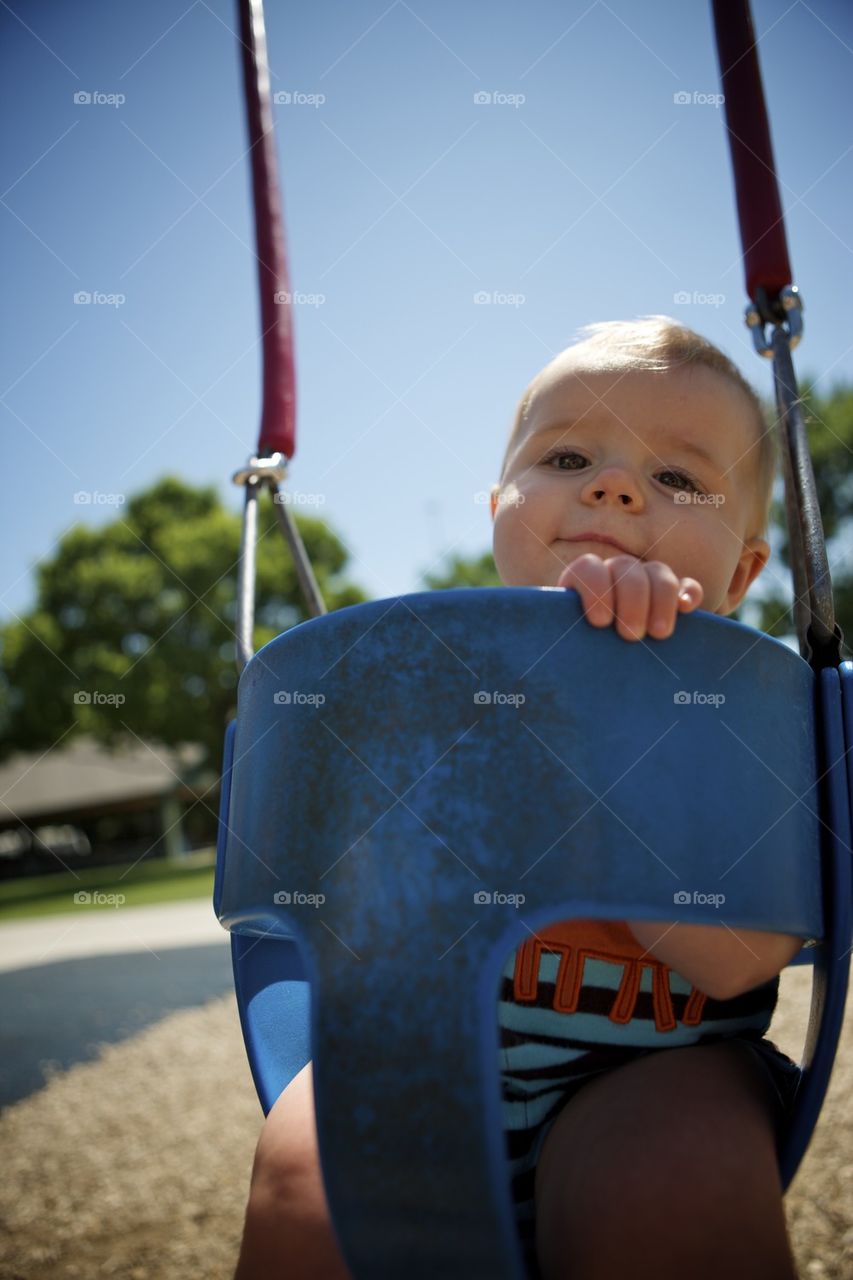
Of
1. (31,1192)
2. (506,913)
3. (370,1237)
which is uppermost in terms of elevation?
(506,913)

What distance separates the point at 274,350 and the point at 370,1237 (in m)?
1.22

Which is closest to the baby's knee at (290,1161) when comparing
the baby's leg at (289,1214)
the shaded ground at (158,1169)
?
the baby's leg at (289,1214)

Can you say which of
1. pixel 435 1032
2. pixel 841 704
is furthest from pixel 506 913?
pixel 841 704

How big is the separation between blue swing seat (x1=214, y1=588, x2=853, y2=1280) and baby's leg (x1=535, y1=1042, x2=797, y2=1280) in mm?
73

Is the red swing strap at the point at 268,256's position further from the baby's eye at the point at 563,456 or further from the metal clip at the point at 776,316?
the metal clip at the point at 776,316

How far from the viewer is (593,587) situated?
2.40 feet

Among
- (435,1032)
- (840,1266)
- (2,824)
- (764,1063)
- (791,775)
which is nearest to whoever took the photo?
(435,1032)

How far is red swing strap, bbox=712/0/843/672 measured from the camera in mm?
923

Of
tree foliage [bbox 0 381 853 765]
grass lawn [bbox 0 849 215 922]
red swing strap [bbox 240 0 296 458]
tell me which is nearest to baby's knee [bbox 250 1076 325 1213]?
red swing strap [bbox 240 0 296 458]

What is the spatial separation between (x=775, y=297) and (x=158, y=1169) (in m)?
2.72

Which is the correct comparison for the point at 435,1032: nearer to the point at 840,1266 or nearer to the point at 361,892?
the point at 361,892

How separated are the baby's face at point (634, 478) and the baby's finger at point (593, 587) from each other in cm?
32

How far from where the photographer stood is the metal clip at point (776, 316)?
1.17m

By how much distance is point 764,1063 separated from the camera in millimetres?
896
